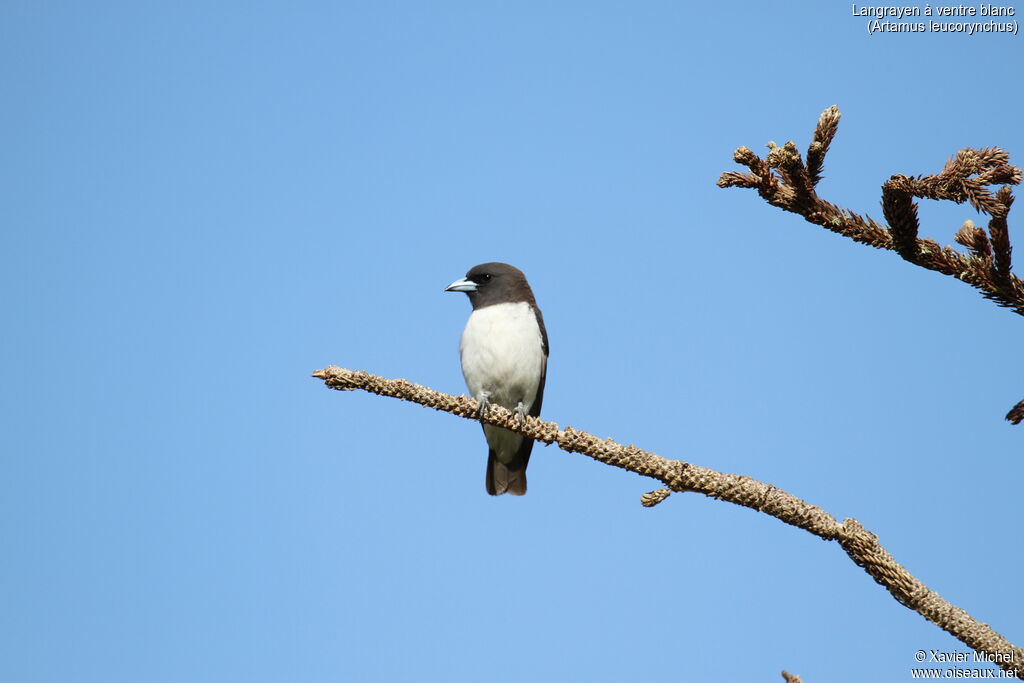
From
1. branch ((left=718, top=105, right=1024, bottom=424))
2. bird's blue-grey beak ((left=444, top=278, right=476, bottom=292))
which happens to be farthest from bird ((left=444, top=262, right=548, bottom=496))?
branch ((left=718, top=105, right=1024, bottom=424))

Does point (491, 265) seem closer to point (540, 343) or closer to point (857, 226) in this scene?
point (540, 343)

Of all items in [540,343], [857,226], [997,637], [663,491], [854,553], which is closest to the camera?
[997,637]

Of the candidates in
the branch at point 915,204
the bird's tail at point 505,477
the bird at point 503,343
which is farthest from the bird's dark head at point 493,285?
the branch at point 915,204

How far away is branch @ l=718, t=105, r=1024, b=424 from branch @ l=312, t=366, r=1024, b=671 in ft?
1.99

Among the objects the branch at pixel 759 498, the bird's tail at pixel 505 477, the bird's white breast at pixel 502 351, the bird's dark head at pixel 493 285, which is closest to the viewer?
the branch at pixel 759 498

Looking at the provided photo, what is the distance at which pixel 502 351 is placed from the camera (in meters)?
8.30

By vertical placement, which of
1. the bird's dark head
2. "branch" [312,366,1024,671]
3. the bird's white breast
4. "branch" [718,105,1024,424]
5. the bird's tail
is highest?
the bird's dark head

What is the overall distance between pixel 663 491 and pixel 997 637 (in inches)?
42.9

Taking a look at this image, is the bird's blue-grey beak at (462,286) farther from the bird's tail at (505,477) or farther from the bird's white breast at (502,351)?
the bird's tail at (505,477)

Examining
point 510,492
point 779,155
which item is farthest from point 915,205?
point 510,492

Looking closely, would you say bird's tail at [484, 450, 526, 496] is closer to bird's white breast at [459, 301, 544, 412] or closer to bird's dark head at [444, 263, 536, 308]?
bird's white breast at [459, 301, 544, 412]

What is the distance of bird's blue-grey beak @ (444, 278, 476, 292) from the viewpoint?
29.2 feet

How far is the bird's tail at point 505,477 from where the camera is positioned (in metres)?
9.52

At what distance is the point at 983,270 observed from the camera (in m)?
2.75
